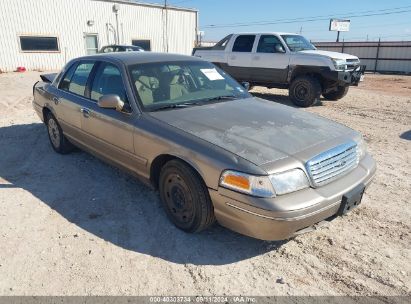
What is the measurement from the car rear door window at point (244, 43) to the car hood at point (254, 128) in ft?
23.4

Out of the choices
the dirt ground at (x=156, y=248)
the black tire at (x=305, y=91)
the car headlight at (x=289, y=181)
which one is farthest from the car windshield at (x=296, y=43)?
the car headlight at (x=289, y=181)

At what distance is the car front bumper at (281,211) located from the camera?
8.48ft

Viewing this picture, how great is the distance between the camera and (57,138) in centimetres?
541

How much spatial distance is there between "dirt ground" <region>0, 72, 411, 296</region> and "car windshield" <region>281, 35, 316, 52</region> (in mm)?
5989

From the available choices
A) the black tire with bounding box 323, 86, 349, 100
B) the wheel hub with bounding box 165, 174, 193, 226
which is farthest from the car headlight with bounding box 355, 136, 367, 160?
the black tire with bounding box 323, 86, 349, 100

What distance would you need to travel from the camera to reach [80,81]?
15.2 ft

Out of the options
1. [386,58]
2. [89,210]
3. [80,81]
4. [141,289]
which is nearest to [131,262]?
[141,289]

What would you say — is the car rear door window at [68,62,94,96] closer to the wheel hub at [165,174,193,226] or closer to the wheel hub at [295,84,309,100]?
the wheel hub at [165,174,193,226]

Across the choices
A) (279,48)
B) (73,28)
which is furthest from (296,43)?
(73,28)

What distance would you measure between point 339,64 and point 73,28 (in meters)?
16.4

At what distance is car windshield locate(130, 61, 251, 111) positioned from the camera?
3.68 meters

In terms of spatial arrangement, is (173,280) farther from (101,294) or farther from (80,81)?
(80,81)

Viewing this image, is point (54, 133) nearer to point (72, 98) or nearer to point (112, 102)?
point (72, 98)

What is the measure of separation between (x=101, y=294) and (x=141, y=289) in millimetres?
292
